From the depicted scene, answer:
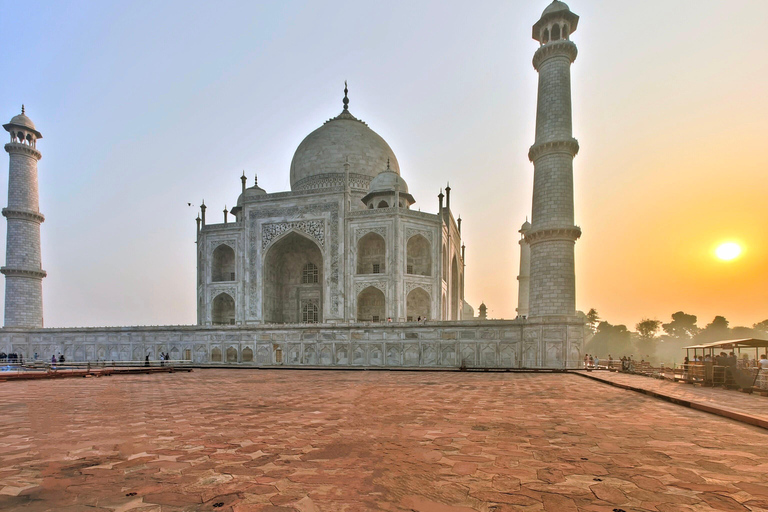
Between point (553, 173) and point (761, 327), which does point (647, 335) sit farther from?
point (553, 173)

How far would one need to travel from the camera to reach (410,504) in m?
2.88

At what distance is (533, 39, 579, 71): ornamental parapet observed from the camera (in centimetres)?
1812

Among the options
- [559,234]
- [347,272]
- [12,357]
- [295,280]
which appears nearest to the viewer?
[559,234]

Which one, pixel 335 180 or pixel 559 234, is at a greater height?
pixel 335 180

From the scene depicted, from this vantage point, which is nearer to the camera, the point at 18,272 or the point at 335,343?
the point at 335,343

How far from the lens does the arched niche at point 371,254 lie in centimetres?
2738

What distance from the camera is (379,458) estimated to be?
→ 3.99 metres

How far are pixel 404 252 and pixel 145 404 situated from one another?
19.1 metres

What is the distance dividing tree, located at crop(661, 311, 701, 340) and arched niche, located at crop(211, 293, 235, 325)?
63159mm

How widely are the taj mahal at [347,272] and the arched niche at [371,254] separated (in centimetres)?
7

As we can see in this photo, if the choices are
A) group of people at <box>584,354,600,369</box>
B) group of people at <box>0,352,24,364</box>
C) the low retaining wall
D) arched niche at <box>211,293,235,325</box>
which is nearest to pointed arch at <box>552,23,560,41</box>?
the low retaining wall

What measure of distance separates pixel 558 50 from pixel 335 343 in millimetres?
15340

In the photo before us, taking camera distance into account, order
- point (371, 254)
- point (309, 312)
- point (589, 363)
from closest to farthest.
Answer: point (589, 363)
point (371, 254)
point (309, 312)

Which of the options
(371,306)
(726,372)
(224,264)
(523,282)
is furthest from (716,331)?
(224,264)
